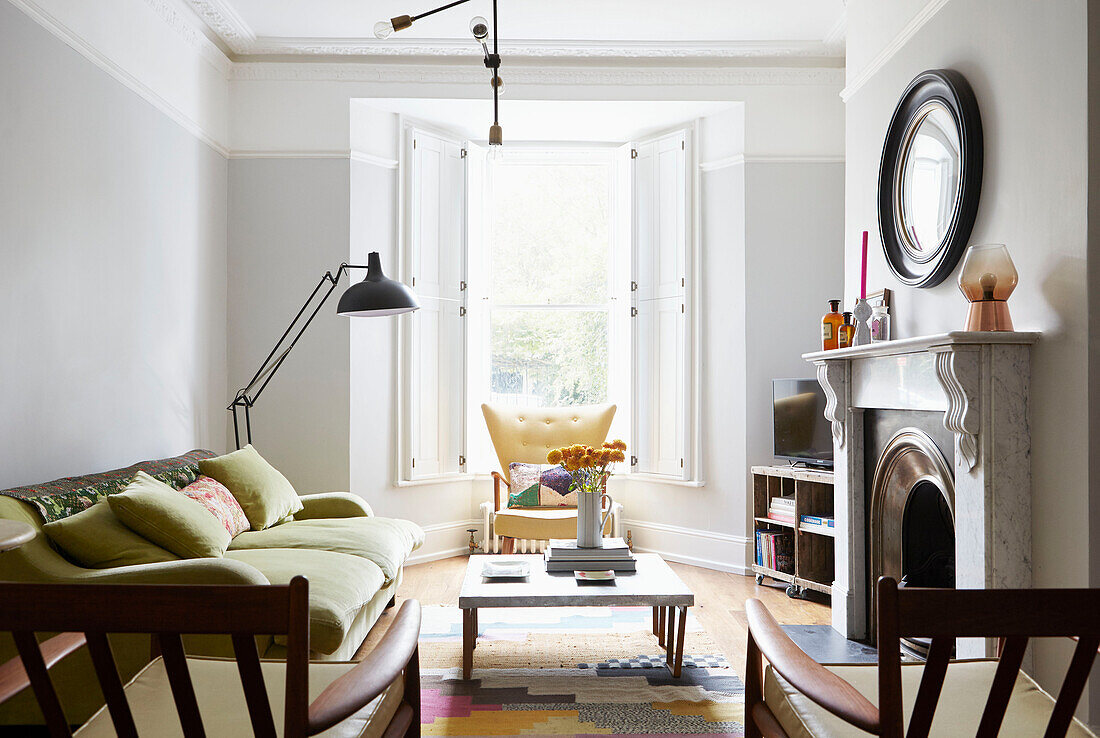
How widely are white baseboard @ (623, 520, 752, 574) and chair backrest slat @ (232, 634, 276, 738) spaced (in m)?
4.04

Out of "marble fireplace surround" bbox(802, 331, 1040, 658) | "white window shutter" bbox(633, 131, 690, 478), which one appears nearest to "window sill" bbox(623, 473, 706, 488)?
"white window shutter" bbox(633, 131, 690, 478)

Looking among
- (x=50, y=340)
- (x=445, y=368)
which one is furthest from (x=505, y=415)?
(x=50, y=340)

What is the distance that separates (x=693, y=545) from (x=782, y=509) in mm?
837

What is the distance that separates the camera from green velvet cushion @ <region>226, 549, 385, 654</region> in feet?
8.27

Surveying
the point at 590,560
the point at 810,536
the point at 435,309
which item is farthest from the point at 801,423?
the point at 435,309

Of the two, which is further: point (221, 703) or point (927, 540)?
point (927, 540)

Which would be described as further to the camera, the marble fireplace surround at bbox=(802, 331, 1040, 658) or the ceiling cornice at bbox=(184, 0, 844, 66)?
the ceiling cornice at bbox=(184, 0, 844, 66)

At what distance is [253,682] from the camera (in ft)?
3.86

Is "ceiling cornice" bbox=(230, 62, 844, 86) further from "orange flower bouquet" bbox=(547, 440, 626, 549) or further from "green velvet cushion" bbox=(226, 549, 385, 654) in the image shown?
"green velvet cushion" bbox=(226, 549, 385, 654)

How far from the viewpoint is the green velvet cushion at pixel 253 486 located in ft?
11.8

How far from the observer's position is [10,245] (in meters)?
2.89

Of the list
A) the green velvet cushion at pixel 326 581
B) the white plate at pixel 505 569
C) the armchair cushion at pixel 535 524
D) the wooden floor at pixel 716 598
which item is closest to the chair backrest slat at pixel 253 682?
the green velvet cushion at pixel 326 581

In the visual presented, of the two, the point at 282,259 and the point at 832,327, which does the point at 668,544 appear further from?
the point at 282,259

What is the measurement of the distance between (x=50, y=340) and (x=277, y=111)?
2336 millimetres
